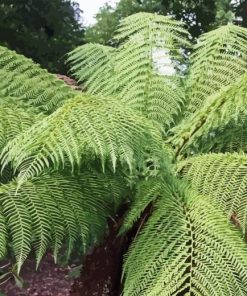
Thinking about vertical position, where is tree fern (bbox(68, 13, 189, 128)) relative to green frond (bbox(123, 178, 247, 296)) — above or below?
above

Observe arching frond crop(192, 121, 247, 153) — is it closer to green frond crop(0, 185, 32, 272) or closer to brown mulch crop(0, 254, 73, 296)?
green frond crop(0, 185, 32, 272)

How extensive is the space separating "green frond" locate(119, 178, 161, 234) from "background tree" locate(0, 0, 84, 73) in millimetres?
8816

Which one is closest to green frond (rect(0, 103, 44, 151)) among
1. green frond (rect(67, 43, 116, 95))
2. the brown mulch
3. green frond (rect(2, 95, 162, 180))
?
green frond (rect(2, 95, 162, 180))

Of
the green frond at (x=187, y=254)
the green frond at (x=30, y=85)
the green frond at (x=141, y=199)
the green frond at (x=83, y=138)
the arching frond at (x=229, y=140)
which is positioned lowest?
the green frond at (x=187, y=254)

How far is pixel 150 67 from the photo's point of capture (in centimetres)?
204

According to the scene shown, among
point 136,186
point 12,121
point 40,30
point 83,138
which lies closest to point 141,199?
point 136,186

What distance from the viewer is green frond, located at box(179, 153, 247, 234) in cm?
154

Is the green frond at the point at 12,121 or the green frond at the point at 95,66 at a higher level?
the green frond at the point at 95,66

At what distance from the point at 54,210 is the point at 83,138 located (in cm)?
18

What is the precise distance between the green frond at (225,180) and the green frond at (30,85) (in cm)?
50

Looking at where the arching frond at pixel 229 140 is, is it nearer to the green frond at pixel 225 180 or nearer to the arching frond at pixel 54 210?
the green frond at pixel 225 180

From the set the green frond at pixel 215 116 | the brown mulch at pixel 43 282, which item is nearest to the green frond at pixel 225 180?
the green frond at pixel 215 116

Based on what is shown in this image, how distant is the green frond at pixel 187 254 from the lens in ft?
4.50

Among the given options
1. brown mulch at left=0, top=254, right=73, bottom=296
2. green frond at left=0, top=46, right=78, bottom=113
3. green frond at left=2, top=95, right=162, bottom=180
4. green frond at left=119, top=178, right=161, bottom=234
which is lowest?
brown mulch at left=0, top=254, right=73, bottom=296
